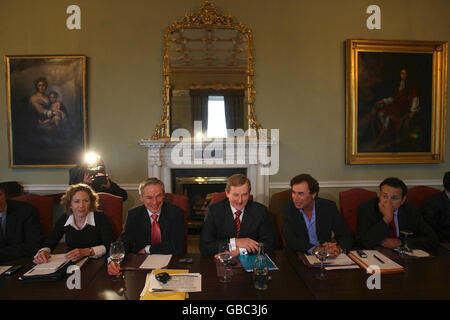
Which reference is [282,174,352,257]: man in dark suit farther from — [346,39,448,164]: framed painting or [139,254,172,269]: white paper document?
[346,39,448,164]: framed painting

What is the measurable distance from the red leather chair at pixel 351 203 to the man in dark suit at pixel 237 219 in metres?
1.09

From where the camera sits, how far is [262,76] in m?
4.29

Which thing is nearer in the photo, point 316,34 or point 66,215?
point 66,215

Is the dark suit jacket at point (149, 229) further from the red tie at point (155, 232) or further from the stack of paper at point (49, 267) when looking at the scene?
the stack of paper at point (49, 267)

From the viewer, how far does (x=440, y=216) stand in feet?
9.36

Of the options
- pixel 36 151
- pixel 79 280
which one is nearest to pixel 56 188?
pixel 36 151

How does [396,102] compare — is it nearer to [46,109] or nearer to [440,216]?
[440,216]

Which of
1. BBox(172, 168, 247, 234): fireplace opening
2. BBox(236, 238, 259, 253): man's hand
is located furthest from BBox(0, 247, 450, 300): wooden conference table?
BBox(172, 168, 247, 234): fireplace opening

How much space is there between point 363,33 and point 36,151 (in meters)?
4.86

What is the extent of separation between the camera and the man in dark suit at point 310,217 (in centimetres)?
244
